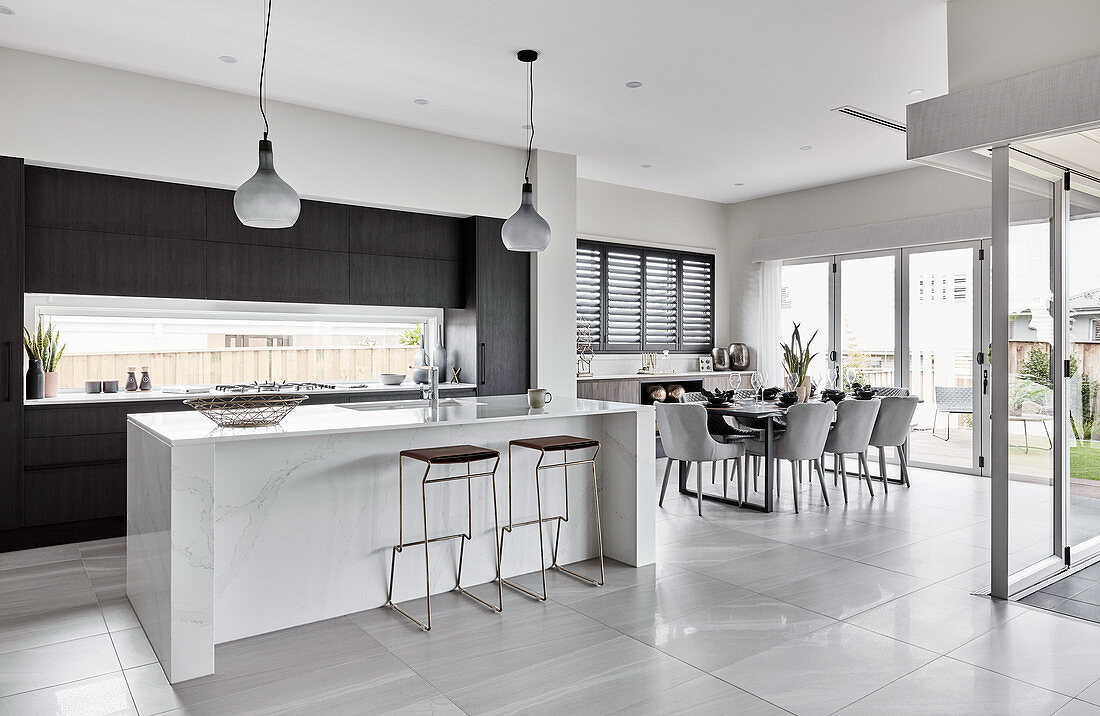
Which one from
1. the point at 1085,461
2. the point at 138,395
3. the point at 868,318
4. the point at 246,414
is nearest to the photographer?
the point at 246,414

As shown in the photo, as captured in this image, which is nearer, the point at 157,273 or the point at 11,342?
the point at 11,342

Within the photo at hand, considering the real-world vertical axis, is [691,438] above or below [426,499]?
above

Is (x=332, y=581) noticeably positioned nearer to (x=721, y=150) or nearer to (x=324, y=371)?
(x=324, y=371)

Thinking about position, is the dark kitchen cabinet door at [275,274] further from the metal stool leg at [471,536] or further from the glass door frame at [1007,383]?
the glass door frame at [1007,383]

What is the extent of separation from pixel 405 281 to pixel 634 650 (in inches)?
159

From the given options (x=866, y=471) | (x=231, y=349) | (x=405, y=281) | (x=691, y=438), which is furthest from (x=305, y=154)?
(x=866, y=471)

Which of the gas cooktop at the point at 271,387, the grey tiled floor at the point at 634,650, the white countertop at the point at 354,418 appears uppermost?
the gas cooktop at the point at 271,387

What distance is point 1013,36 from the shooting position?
3.48 metres

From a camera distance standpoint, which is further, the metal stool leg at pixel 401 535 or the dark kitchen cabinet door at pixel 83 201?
the dark kitchen cabinet door at pixel 83 201

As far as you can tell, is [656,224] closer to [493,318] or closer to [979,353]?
[493,318]

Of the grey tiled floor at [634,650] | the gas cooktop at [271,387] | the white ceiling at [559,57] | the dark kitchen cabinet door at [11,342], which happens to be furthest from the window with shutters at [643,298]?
the dark kitchen cabinet door at [11,342]

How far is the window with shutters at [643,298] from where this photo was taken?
7801 mm

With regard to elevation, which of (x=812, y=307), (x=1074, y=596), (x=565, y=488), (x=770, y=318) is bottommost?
(x=1074, y=596)

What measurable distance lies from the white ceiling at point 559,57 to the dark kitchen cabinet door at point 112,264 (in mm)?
1147
